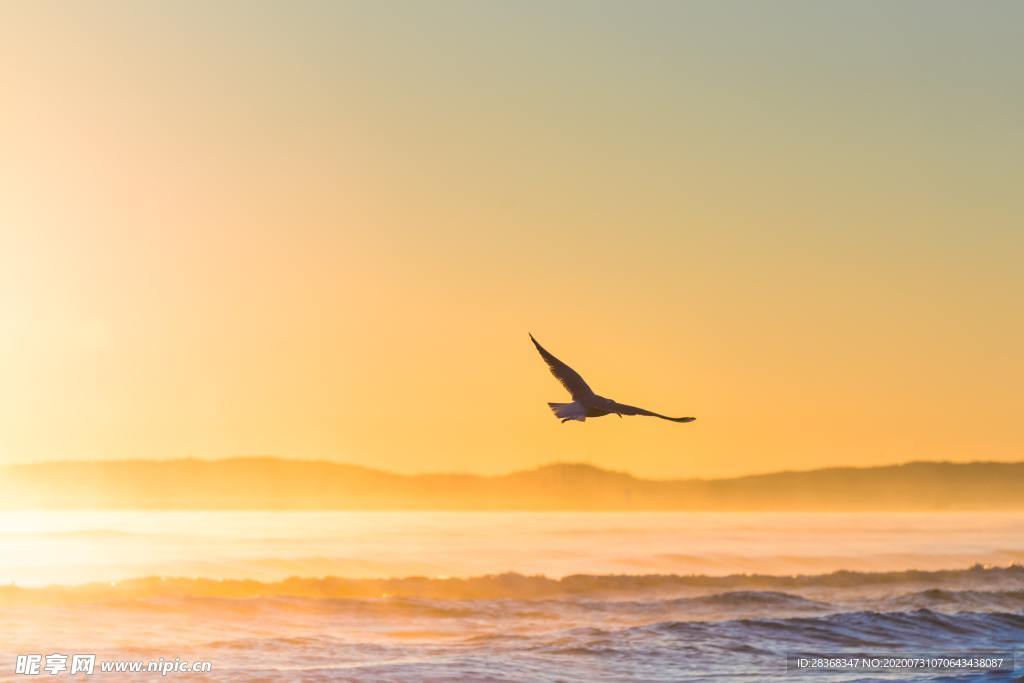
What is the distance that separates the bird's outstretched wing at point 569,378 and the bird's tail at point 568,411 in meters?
0.19

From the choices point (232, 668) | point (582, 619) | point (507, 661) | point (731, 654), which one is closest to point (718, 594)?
point (582, 619)

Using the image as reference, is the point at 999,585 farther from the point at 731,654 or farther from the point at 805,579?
the point at 731,654

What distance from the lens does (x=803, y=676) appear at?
2969cm

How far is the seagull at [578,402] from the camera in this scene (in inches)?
596

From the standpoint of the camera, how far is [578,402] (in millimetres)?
15578

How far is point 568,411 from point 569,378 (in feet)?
1.90

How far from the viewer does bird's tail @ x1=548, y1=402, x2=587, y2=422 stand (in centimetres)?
1504

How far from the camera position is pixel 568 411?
15258mm

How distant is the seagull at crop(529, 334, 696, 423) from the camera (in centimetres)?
1515

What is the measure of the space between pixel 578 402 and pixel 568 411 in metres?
0.36

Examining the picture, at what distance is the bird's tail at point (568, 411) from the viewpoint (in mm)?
15042

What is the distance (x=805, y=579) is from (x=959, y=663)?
24041 mm

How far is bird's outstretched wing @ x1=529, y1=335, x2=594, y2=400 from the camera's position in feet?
51.0

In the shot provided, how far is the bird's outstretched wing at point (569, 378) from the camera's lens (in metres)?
15.5
